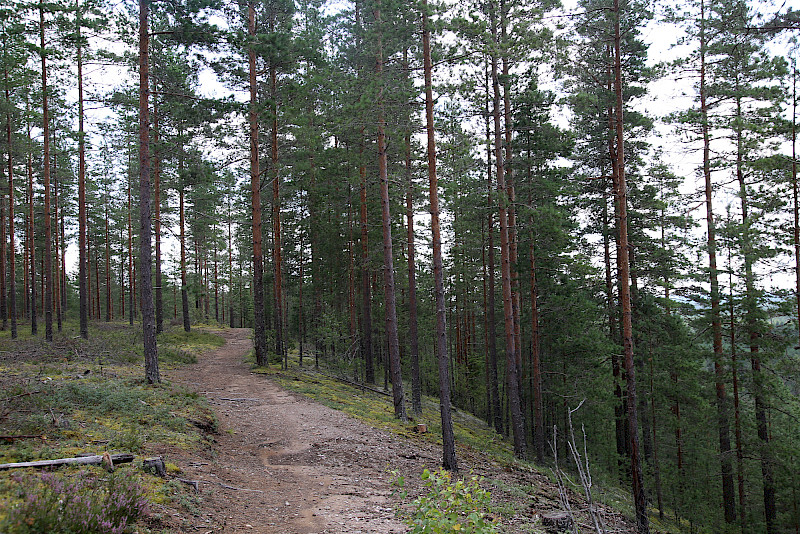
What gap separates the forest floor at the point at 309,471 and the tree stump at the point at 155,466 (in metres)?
0.45

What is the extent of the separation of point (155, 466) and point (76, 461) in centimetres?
103

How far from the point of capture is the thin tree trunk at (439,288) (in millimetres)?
9875

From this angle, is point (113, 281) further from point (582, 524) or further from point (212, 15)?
point (582, 524)

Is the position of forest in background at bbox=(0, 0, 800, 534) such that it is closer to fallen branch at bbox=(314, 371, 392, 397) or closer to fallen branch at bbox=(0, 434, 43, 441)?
fallen branch at bbox=(314, 371, 392, 397)

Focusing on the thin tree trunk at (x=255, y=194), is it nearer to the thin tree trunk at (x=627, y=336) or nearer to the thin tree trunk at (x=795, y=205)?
the thin tree trunk at (x=627, y=336)

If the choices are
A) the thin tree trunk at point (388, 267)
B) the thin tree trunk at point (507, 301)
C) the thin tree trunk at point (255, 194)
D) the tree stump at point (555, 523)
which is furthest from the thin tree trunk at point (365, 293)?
the tree stump at point (555, 523)

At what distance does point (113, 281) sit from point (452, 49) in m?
53.2

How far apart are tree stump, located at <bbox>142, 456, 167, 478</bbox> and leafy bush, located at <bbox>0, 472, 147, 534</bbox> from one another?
1481 mm

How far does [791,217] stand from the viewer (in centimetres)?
1384

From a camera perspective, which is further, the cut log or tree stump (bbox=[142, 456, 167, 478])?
tree stump (bbox=[142, 456, 167, 478])

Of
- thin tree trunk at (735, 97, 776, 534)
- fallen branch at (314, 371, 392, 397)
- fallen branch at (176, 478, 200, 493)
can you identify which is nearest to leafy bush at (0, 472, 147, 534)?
fallen branch at (176, 478, 200, 493)

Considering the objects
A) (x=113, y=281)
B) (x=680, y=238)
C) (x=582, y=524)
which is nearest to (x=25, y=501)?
(x=582, y=524)

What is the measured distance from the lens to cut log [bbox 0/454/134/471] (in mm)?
5095

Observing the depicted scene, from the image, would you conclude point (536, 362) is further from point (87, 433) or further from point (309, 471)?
point (87, 433)
